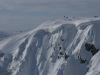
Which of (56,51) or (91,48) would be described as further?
(56,51)

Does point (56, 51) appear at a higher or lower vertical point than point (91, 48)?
lower

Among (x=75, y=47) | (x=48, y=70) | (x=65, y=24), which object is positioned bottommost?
(x=48, y=70)

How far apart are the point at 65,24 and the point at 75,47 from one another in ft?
19.4

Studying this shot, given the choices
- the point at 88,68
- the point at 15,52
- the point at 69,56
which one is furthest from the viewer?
the point at 15,52

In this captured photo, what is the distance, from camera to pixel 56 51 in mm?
48250

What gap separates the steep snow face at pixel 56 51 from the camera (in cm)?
4441

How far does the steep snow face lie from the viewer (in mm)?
44406

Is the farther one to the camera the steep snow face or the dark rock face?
the dark rock face

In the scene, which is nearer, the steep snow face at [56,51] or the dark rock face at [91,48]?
the steep snow face at [56,51]

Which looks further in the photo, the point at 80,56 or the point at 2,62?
the point at 2,62

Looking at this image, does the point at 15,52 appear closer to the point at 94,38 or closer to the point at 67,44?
the point at 67,44

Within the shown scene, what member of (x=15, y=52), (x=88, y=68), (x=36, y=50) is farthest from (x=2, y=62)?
(x=88, y=68)

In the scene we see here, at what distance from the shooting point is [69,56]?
45.4 m

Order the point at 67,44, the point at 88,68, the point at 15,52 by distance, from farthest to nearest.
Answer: the point at 15,52, the point at 67,44, the point at 88,68
